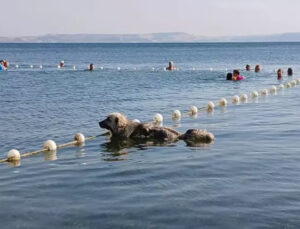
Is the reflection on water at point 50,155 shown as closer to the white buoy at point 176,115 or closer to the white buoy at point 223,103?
the white buoy at point 176,115

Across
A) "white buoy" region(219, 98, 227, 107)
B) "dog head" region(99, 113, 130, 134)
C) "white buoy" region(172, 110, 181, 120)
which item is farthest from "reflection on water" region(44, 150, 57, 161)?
"white buoy" region(219, 98, 227, 107)

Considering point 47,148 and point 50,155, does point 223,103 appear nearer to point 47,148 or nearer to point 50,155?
point 47,148

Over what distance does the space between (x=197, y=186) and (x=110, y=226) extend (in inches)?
120

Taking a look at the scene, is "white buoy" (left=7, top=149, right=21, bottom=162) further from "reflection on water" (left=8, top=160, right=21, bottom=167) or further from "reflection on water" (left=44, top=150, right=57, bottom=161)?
"reflection on water" (left=44, top=150, right=57, bottom=161)

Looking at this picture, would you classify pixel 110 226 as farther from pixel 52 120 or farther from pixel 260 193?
A: pixel 52 120

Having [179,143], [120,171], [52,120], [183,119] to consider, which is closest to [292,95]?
[183,119]

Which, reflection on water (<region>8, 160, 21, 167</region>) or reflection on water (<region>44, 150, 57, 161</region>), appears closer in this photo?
reflection on water (<region>8, 160, 21, 167</region>)

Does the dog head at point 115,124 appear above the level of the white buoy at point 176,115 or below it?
above

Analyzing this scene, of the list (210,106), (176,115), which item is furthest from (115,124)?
(210,106)

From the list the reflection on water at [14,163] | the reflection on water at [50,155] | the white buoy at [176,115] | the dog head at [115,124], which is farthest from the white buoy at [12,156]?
the white buoy at [176,115]

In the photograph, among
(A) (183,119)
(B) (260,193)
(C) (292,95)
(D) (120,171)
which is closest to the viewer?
(B) (260,193)

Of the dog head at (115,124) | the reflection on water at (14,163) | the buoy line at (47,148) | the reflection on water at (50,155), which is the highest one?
the dog head at (115,124)

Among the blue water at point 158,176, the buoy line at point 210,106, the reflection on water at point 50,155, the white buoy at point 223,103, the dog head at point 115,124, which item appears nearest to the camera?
the blue water at point 158,176

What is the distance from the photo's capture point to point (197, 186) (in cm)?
1202
